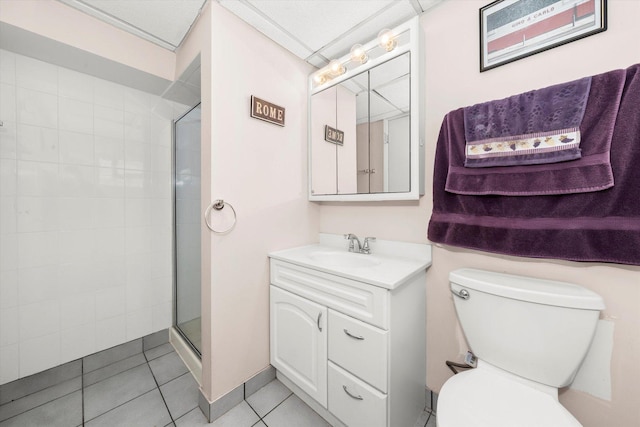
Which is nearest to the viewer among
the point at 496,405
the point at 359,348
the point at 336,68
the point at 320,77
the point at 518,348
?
the point at 496,405

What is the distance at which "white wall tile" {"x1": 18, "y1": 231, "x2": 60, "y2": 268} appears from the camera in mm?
1406

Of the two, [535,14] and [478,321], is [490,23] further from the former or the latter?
[478,321]

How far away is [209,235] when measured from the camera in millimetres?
1271

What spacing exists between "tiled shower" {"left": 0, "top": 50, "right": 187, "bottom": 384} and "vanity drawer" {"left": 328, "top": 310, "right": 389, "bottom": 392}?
1563 mm

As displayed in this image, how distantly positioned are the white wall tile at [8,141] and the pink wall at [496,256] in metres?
2.06

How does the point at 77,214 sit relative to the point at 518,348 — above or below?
above

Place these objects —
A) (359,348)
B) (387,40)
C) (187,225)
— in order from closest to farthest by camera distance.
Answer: (359,348), (387,40), (187,225)

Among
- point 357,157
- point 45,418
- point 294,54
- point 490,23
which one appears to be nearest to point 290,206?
point 357,157

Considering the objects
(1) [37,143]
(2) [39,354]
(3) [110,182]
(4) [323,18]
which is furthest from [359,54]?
(2) [39,354]

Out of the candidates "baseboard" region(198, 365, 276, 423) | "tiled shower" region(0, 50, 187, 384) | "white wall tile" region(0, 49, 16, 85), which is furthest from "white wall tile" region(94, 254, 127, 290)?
"white wall tile" region(0, 49, 16, 85)

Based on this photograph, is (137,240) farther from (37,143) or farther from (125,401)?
(125,401)

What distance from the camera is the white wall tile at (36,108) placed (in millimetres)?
1399

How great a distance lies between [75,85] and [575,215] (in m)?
2.78

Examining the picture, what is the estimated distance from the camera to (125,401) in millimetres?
1370
